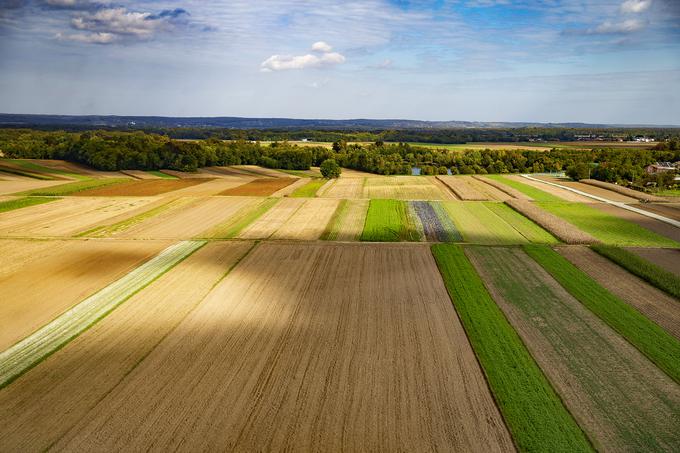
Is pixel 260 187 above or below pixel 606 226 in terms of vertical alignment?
below

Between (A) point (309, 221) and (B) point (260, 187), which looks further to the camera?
(B) point (260, 187)

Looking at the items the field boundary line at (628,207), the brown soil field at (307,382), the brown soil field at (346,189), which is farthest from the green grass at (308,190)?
the field boundary line at (628,207)

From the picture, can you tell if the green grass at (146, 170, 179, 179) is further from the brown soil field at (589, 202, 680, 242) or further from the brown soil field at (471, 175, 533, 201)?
the brown soil field at (589, 202, 680, 242)

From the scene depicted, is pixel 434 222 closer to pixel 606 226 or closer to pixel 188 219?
pixel 606 226

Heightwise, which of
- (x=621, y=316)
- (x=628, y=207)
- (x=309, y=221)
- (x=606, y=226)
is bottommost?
(x=309, y=221)

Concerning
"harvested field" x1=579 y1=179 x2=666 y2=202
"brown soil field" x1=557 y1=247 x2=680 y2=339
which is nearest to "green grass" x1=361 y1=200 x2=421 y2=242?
"brown soil field" x1=557 y1=247 x2=680 y2=339

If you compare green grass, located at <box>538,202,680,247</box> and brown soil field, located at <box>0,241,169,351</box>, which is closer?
brown soil field, located at <box>0,241,169,351</box>

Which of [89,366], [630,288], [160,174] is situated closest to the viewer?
[89,366]

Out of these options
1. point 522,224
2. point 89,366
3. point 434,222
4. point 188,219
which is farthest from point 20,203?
point 522,224
